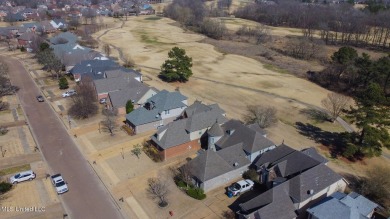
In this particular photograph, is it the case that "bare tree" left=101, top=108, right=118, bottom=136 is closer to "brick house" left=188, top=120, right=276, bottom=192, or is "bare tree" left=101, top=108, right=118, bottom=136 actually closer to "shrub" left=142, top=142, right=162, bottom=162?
"shrub" left=142, top=142, right=162, bottom=162

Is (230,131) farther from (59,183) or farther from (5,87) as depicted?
(5,87)

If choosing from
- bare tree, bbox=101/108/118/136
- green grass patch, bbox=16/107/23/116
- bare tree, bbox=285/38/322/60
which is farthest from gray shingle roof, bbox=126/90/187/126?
bare tree, bbox=285/38/322/60

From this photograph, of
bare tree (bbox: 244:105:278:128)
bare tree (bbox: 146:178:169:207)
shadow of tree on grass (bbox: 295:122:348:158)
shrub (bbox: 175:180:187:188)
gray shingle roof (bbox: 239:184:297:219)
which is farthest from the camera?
bare tree (bbox: 244:105:278:128)

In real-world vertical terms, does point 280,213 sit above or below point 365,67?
below

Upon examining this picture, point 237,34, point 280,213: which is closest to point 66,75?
point 280,213

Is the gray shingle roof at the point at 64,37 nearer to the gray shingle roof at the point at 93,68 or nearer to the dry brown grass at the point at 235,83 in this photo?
the dry brown grass at the point at 235,83

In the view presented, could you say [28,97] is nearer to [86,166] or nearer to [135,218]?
[86,166]
